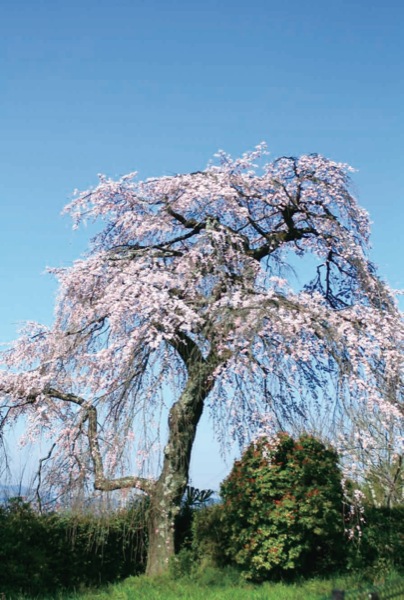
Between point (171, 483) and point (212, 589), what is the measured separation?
83.8 inches

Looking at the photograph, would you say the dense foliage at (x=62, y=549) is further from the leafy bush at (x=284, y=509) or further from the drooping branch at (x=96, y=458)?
the leafy bush at (x=284, y=509)

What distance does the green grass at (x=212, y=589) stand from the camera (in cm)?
1037

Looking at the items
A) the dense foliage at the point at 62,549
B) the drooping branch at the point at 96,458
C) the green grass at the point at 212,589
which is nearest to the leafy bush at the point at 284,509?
the green grass at the point at 212,589

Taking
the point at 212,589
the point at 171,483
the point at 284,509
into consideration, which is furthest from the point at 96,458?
the point at 284,509

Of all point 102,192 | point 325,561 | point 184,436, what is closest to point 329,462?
point 325,561

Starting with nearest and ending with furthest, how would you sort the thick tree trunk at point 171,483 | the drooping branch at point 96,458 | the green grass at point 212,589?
the green grass at point 212,589 < the drooping branch at point 96,458 < the thick tree trunk at point 171,483

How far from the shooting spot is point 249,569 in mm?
11609

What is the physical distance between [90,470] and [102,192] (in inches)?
239

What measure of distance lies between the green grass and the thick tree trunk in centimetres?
50

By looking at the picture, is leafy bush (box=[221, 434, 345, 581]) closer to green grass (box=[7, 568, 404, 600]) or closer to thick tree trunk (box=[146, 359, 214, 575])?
green grass (box=[7, 568, 404, 600])

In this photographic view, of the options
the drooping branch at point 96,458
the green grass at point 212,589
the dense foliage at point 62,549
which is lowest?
the green grass at point 212,589

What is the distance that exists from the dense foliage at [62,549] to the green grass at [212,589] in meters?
0.44

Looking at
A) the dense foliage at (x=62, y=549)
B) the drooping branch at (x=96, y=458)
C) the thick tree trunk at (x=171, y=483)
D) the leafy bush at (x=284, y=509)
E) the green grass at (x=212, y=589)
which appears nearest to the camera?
the green grass at (x=212, y=589)

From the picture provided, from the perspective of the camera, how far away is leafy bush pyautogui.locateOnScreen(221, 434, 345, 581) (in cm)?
1118
